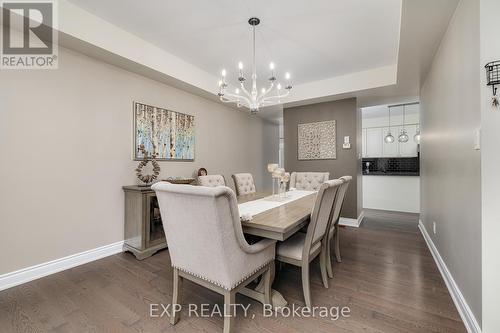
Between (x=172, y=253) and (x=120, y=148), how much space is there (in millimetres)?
1886

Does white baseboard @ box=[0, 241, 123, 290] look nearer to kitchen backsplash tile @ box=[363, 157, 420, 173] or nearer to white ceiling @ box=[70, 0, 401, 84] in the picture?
white ceiling @ box=[70, 0, 401, 84]

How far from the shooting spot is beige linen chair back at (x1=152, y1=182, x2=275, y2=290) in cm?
119

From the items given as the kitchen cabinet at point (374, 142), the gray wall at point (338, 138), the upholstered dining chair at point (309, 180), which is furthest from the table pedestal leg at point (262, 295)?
the kitchen cabinet at point (374, 142)

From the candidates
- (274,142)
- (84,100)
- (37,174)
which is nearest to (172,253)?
(37,174)

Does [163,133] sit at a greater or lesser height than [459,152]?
greater

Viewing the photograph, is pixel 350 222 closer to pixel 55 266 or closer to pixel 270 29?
pixel 270 29

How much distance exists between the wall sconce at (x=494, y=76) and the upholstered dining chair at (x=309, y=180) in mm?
2125

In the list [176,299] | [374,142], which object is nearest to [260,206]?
[176,299]

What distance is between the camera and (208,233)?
49.3 inches

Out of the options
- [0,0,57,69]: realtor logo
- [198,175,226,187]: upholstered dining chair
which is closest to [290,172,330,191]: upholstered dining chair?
[198,175,226,187]: upholstered dining chair

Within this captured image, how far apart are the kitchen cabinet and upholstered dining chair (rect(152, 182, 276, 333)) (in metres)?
5.90

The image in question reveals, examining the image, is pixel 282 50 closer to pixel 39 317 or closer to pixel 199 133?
pixel 199 133

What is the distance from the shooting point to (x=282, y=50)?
2.97m

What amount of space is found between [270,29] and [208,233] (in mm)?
2332
